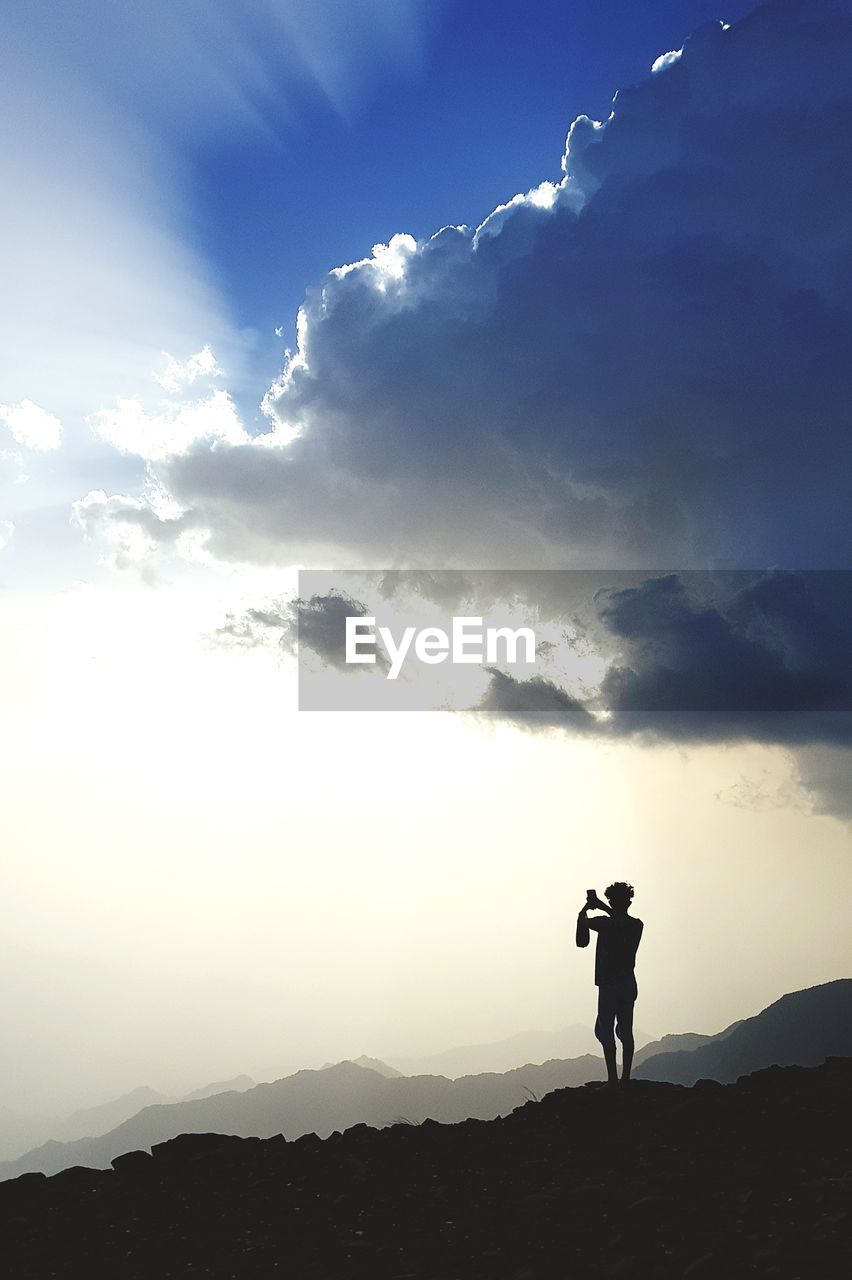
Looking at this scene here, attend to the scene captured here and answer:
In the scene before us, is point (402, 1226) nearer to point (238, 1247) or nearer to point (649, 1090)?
point (238, 1247)

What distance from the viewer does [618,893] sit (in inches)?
547

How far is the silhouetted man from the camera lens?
13.9 meters

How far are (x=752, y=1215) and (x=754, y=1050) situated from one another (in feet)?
664

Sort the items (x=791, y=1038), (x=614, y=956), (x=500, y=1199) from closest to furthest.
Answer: (x=500, y=1199) → (x=614, y=956) → (x=791, y=1038)

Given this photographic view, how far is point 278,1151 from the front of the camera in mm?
12523

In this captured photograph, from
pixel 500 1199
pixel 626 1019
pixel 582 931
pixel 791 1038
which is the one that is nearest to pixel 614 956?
pixel 582 931

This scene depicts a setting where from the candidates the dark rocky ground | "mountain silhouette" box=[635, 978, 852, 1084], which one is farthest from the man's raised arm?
"mountain silhouette" box=[635, 978, 852, 1084]

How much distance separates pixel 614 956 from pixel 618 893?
94 centimetres

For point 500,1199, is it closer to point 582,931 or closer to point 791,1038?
point 582,931

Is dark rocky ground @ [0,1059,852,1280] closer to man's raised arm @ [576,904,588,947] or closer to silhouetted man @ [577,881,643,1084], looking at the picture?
silhouetted man @ [577,881,643,1084]

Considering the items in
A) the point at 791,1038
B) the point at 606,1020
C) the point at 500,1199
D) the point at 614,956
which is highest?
the point at 614,956

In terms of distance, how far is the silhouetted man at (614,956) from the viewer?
1388 cm

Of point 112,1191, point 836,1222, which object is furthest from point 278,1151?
point 836,1222

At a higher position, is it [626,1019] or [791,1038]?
[626,1019]
